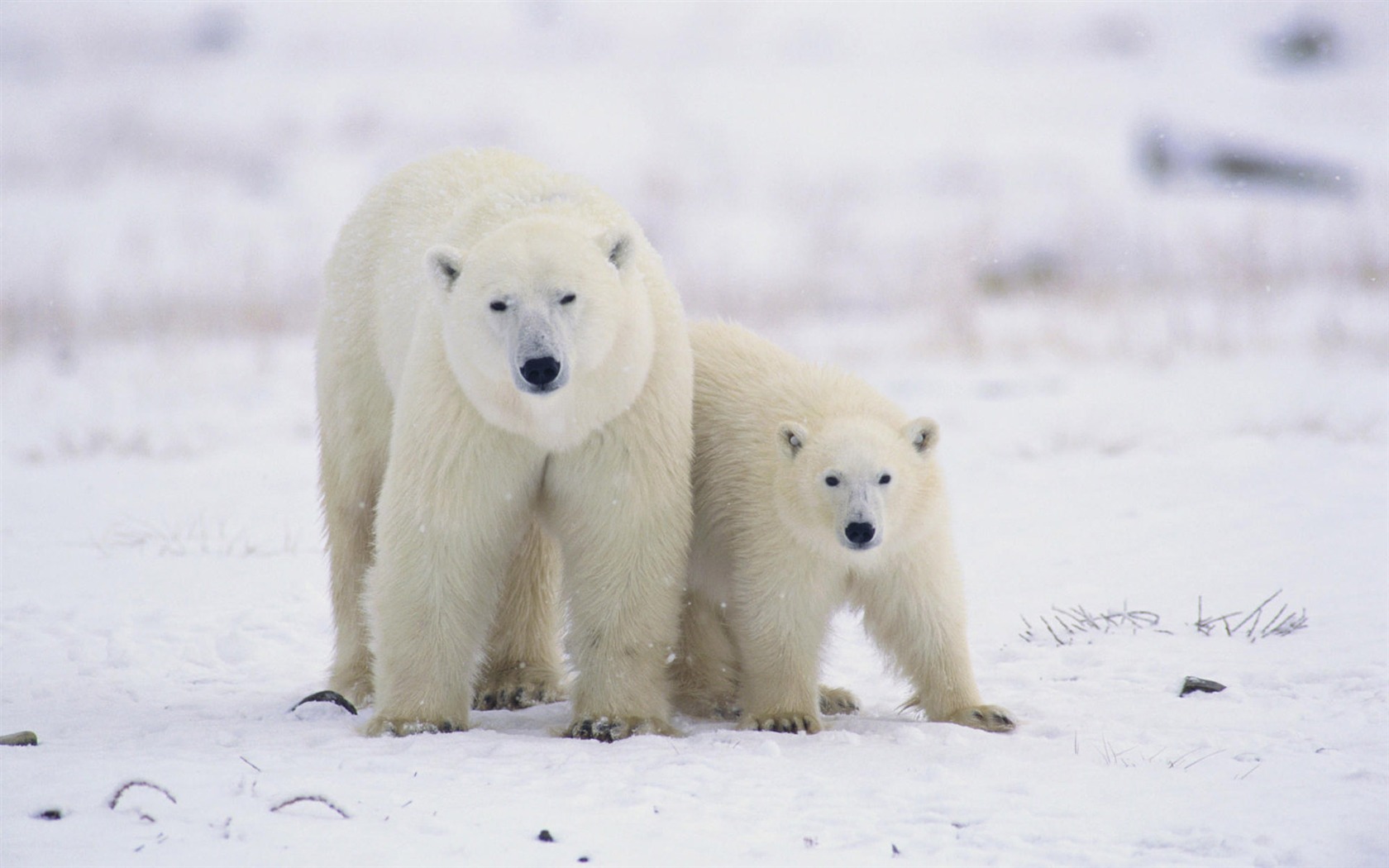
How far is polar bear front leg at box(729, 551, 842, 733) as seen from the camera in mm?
4391

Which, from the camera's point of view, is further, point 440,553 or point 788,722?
point 788,722

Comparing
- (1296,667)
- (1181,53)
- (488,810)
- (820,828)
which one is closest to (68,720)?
(488,810)

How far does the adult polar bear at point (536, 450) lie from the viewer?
396 cm

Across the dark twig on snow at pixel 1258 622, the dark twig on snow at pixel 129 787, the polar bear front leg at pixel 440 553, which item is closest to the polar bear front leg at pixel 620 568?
the polar bear front leg at pixel 440 553

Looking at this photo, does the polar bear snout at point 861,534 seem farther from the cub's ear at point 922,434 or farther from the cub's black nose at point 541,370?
the cub's black nose at point 541,370

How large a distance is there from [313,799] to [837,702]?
2.28 metres

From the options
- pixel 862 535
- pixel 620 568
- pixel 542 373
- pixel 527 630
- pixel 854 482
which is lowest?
pixel 527 630

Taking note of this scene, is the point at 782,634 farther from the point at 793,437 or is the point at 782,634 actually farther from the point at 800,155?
the point at 800,155

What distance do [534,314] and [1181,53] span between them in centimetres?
2586

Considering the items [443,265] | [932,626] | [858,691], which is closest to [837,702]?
[858,691]

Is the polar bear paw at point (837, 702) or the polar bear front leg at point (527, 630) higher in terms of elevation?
the polar bear front leg at point (527, 630)

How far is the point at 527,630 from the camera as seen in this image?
17.1 ft

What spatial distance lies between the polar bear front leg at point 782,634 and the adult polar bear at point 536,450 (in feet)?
0.92

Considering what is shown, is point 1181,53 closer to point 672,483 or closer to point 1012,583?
point 1012,583
